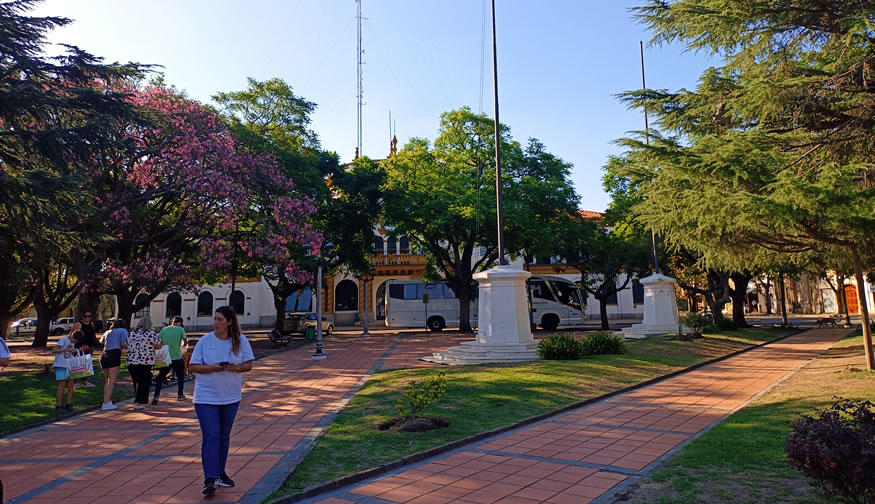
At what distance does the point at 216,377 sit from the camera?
481cm

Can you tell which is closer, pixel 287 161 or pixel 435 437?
pixel 435 437

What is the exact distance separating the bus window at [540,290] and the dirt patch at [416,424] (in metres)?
25.9

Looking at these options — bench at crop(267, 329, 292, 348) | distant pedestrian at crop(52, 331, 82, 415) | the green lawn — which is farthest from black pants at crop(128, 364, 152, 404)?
bench at crop(267, 329, 292, 348)

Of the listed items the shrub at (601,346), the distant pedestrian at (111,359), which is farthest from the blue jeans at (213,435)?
the shrub at (601,346)

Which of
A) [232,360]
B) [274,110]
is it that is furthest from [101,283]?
[232,360]

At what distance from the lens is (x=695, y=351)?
613 inches

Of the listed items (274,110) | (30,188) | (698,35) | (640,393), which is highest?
(274,110)

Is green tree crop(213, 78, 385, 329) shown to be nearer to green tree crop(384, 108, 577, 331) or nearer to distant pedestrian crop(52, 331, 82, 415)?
green tree crop(384, 108, 577, 331)

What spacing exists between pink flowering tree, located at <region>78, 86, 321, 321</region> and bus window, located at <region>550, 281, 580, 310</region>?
17465 millimetres

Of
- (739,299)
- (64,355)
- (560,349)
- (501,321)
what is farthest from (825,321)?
(64,355)

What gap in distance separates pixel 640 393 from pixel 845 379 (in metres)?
3.67

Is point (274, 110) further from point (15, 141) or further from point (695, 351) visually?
point (695, 351)

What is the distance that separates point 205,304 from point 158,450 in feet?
139

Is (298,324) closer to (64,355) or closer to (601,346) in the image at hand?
(601,346)
